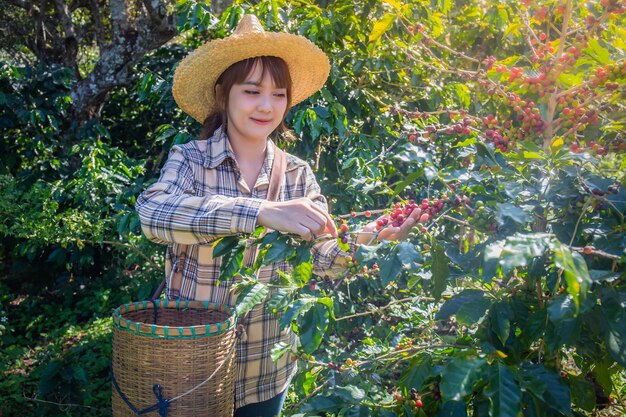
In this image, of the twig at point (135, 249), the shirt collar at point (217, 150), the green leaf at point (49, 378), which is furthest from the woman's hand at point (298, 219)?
the twig at point (135, 249)

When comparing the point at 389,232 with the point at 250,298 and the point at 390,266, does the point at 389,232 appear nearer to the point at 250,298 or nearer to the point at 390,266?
the point at 390,266

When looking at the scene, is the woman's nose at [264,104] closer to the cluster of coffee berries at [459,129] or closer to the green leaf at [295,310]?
the cluster of coffee berries at [459,129]

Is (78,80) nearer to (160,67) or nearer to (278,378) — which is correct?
(160,67)

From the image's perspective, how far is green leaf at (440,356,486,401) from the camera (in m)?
1.09

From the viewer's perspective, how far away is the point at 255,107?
6.66ft

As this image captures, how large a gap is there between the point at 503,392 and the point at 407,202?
20.2 inches

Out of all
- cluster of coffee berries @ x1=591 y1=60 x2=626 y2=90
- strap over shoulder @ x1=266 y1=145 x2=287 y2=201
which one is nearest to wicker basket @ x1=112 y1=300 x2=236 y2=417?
strap over shoulder @ x1=266 y1=145 x2=287 y2=201

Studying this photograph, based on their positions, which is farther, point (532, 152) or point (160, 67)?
point (160, 67)

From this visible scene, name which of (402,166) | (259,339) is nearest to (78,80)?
(402,166)

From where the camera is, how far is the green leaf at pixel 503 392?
1.11 metres

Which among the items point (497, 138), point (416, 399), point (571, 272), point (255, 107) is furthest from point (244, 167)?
point (571, 272)

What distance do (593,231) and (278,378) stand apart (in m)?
1.21

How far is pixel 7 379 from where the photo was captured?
12.6 feet

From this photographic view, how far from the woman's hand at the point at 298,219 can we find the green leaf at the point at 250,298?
0.17m
